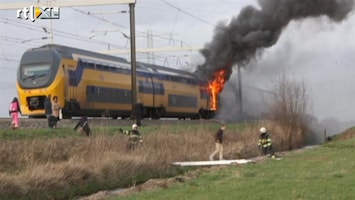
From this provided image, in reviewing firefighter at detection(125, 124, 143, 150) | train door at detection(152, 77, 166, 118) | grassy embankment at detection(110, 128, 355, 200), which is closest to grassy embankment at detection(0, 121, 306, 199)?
firefighter at detection(125, 124, 143, 150)

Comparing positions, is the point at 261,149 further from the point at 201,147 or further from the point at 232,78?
the point at 232,78

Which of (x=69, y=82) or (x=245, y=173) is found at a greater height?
(x=69, y=82)

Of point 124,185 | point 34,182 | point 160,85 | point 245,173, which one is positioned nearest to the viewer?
point 34,182

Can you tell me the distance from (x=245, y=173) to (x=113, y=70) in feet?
65.4

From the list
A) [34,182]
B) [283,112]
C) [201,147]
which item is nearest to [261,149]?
[201,147]

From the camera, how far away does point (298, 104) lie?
44969mm

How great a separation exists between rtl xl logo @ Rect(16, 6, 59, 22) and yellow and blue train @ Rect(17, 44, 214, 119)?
6343 millimetres

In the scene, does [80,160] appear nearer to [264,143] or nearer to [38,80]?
[38,80]

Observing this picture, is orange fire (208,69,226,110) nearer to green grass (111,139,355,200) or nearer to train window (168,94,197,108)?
train window (168,94,197,108)

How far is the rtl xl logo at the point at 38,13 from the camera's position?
43.0 metres

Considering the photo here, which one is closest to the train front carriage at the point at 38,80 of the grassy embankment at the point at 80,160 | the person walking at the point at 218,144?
the grassy embankment at the point at 80,160

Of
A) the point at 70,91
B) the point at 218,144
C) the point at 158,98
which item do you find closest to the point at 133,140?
the point at 218,144

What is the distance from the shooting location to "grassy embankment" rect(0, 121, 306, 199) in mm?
17516

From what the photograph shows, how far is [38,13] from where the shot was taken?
1704 inches
